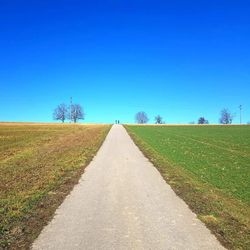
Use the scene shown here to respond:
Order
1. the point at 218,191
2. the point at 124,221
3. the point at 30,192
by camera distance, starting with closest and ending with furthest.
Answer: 1. the point at 124,221
2. the point at 30,192
3. the point at 218,191

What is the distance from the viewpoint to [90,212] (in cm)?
960

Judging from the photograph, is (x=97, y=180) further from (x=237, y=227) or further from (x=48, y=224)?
(x=237, y=227)

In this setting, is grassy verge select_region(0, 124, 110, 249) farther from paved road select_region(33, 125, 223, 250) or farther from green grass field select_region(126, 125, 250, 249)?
green grass field select_region(126, 125, 250, 249)

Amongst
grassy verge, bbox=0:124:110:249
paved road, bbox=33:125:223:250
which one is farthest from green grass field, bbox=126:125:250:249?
grassy verge, bbox=0:124:110:249

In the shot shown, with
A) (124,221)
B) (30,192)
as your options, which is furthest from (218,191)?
(30,192)

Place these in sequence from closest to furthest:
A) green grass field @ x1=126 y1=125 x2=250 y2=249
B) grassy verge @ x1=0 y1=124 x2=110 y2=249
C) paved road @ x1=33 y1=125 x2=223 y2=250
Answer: paved road @ x1=33 y1=125 x2=223 y2=250 → grassy verge @ x1=0 y1=124 x2=110 y2=249 → green grass field @ x1=126 y1=125 x2=250 y2=249

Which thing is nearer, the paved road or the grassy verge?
the paved road

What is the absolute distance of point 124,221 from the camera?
877 cm

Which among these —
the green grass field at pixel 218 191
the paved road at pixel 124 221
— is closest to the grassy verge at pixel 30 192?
the paved road at pixel 124 221

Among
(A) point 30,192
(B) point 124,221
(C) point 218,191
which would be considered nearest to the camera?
(B) point 124,221

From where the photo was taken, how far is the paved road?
287 inches

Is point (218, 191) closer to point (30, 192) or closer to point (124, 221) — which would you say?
point (124, 221)

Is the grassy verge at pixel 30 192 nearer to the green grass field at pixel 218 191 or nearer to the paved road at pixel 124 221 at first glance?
the paved road at pixel 124 221

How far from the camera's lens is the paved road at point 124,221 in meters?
7.29
